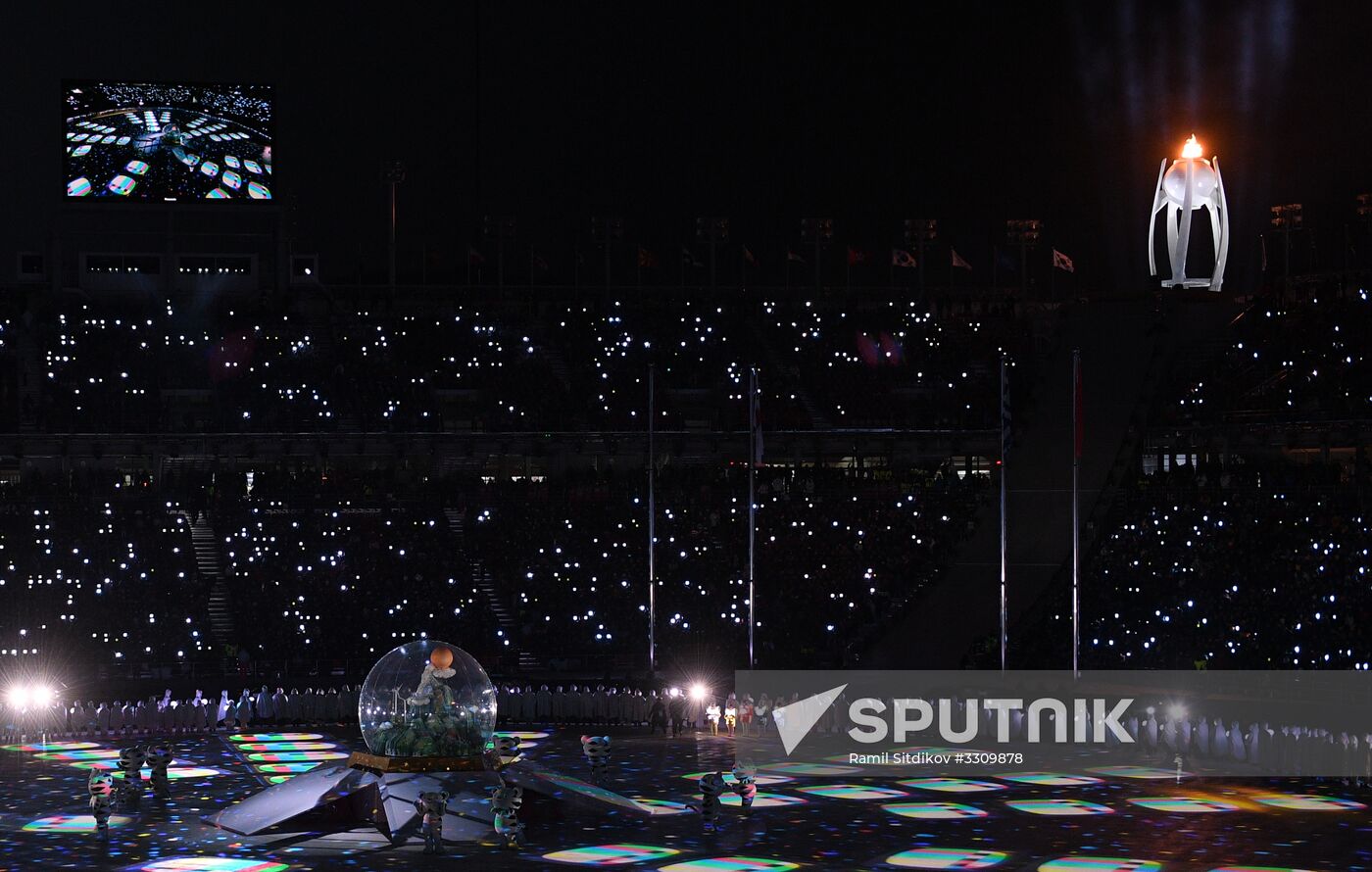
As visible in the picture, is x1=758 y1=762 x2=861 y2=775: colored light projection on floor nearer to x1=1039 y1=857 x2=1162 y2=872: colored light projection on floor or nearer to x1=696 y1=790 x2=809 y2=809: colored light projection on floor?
x1=696 y1=790 x2=809 y2=809: colored light projection on floor

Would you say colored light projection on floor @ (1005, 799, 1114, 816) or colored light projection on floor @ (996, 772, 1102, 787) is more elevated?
Result: colored light projection on floor @ (1005, 799, 1114, 816)

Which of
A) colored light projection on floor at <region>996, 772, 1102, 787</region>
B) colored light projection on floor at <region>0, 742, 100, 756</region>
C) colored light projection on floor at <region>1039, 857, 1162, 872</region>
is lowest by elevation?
colored light projection on floor at <region>0, 742, 100, 756</region>

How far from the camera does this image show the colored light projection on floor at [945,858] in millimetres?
25859

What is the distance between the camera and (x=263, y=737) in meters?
41.8

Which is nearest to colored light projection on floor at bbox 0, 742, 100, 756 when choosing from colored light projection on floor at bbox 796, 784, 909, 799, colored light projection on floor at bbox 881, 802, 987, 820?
colored light projection on floor at bbox 796, 784, 909, 799

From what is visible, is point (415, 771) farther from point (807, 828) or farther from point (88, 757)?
point (88, 757)

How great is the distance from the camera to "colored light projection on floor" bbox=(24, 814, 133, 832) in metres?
28.9

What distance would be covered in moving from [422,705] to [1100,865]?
10668 mm

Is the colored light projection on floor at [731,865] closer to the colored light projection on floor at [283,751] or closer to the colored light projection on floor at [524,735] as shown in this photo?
the colored light projection on floor at [283,751]

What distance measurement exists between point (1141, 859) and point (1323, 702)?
15.0 meters

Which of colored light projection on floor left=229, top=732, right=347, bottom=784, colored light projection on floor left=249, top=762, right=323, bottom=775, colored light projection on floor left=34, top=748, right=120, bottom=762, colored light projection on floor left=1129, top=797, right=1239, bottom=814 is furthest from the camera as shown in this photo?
colored light projection on floor left=34, top=748, right=120, bottom=762

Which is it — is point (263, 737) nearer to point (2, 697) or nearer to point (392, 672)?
point (2, 697)

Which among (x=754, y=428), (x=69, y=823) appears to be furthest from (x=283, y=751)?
(x=754, y=428)

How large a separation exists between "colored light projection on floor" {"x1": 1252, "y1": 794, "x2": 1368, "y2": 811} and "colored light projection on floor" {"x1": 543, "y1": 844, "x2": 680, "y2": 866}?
424 inches
